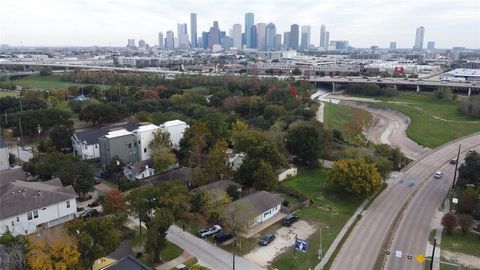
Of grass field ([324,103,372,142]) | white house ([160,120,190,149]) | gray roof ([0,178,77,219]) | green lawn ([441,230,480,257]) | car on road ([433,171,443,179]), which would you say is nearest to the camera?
green lawn ([441,230,480,257])

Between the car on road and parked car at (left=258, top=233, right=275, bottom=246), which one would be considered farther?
the car on road

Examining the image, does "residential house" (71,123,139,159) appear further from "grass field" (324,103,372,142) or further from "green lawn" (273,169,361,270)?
"grass field" (324,103,372,142)

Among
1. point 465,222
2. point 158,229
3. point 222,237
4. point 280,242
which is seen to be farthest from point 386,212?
point 158,229

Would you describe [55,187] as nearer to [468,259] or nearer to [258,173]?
[258,173]

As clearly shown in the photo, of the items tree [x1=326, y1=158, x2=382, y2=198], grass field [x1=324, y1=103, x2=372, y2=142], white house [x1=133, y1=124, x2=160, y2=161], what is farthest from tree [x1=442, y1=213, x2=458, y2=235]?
white house [x1=133, y1=124, x2=160, y2=161]

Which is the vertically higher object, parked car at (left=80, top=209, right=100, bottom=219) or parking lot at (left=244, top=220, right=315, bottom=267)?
parked car at (left=80, top=209, right=100, bottom=219)

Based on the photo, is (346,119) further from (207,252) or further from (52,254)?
(52,254)

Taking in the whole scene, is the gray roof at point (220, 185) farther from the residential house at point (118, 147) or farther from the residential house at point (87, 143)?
the residential house at point (87, 143)
